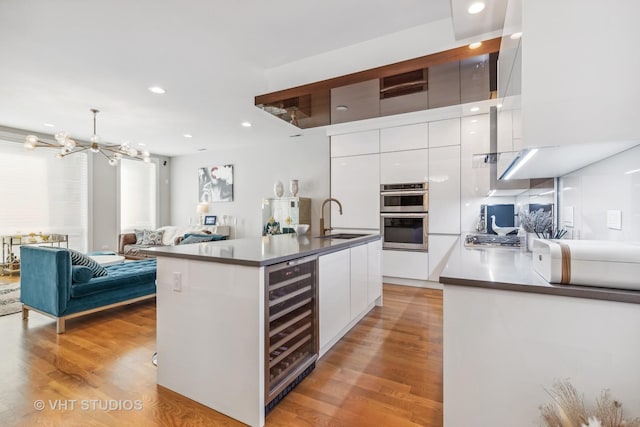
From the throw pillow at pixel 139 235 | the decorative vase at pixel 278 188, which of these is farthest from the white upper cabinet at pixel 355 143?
the throw pillow at pixel 139 235

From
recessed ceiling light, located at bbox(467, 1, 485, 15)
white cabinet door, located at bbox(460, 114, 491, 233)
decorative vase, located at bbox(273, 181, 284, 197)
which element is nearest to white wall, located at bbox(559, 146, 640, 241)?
recessed ceiling light, located at bbox(467, 1, 485, 15)

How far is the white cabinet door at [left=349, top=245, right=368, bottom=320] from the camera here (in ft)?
8.47

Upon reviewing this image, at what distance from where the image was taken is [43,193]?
5203 millimetres

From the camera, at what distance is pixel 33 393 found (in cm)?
174

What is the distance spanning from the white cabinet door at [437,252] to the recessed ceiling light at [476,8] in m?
2.88

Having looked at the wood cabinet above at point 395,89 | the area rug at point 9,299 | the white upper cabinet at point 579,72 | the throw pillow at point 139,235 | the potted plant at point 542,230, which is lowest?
the area rug at point 9,299

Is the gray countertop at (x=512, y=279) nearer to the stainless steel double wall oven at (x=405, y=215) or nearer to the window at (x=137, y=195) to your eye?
the stainless steel double wall oven at (x=405, y=215)

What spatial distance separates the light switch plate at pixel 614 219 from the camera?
1.26m

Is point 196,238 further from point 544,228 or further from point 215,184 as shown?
point 544,228

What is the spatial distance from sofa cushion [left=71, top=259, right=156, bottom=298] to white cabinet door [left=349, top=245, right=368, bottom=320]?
244 centimetres

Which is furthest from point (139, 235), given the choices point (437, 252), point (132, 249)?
point (437, 252)

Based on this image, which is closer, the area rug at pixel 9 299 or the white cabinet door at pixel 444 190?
the area rug at pixel 9 299

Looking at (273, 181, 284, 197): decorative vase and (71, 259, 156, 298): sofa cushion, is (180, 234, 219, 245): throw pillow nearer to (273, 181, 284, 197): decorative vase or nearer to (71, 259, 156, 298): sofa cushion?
(71, 259, 156, 298): sofa cushion

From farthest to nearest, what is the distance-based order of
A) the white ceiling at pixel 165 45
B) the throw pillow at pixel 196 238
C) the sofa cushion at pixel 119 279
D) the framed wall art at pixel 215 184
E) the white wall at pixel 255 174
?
the framed wall art at pixel 215 184 → the white wall at pixel 255 174 → the throw pillow at pixel 196 238 → the sofa cushion at pixel 119 279 → the white ceiling at pixel 165 45
